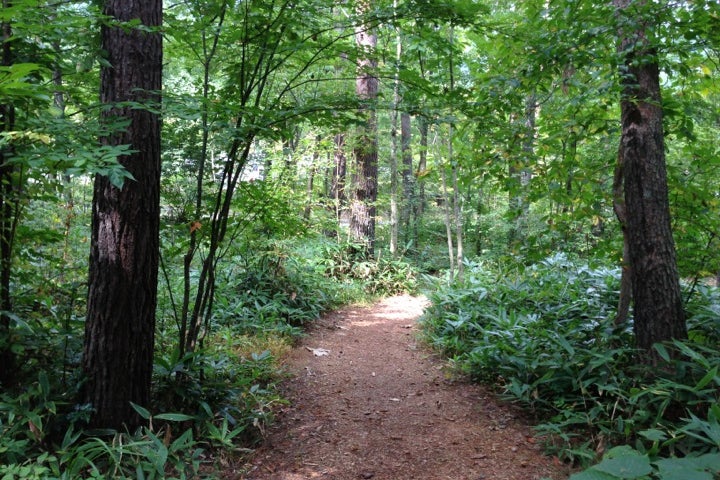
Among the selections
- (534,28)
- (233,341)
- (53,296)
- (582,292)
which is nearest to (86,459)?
(53,296)

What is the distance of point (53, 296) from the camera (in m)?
3.88

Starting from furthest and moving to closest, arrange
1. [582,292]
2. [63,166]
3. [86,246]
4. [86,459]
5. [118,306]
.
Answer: [86,246]
[582,292]
[118,306]
[86,459]
[63,166]

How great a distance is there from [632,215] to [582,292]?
6.76 feet

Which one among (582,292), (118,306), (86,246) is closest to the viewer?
(118,306)

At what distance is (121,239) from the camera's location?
10.4ft

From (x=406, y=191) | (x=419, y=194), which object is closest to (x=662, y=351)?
(x=406, y=191)

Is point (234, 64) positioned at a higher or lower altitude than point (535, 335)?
higher

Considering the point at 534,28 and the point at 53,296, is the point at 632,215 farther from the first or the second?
the point at 53,296

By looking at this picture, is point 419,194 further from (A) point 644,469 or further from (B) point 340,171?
(A) point 644,469

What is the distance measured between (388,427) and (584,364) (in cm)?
198

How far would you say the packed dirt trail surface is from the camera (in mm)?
3295

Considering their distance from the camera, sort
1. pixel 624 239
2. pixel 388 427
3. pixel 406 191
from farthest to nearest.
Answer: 1. pixel 406 191
2. pixel 624 239
3. pixel 388 427

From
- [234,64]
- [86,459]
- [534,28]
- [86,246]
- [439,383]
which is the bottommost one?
[439,383]

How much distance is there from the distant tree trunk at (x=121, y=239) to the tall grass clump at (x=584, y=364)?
3.39 meters
